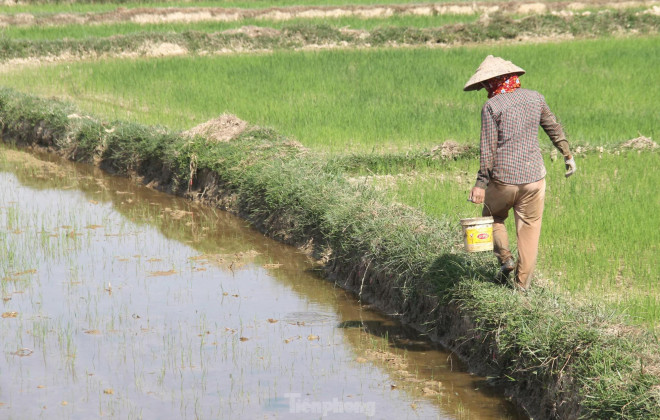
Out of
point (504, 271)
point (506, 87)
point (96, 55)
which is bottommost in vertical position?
point (96, 55)

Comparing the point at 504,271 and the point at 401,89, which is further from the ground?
the point at 504,271

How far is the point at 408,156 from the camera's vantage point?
30.1 ft

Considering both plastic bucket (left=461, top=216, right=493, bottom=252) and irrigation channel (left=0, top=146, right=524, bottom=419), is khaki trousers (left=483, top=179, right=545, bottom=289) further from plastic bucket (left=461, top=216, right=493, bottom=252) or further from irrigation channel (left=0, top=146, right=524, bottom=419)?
irrigation channel (left=0, top=146, right=524, bottom=419)

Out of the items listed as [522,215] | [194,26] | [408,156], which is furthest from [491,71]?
[194,26]

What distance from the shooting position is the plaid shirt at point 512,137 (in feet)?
15.8

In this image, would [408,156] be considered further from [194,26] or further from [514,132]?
[194,26]

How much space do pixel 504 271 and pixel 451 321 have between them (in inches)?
21.1

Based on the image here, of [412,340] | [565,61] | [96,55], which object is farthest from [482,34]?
[412,340]

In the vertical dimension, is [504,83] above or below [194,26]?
above

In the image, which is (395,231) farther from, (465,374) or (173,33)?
(173,33)

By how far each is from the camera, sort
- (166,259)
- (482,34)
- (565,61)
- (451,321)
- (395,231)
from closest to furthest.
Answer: (451,321) → (395,231) → (166,259) → (565,61) → (482,34)

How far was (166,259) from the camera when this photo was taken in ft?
23.5

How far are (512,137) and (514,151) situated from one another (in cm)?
7

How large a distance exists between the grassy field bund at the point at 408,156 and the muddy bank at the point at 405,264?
1cm
